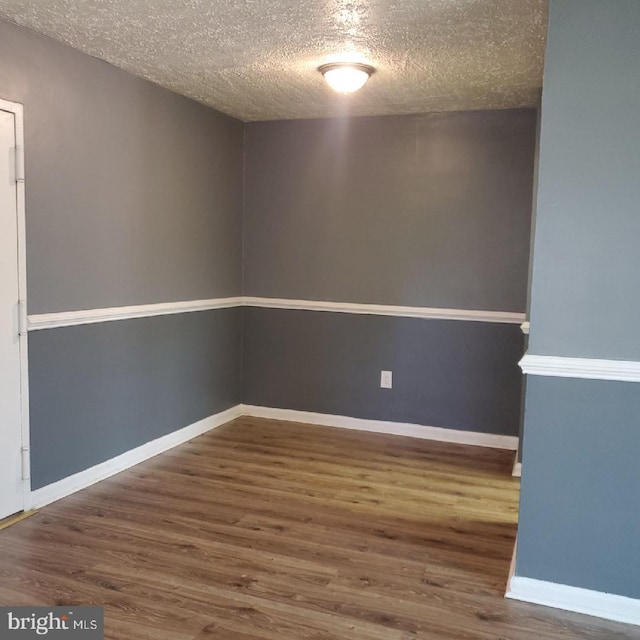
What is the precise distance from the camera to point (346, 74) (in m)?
3.28

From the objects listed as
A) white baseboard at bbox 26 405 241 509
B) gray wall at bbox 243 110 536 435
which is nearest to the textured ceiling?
gray wall at bbox 243 110 536 435

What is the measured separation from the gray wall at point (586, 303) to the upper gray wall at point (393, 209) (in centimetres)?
199

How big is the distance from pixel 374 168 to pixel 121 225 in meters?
1.85

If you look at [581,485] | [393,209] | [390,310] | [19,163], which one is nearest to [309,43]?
[19,163]

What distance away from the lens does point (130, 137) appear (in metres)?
3.60

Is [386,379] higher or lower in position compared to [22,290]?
lower

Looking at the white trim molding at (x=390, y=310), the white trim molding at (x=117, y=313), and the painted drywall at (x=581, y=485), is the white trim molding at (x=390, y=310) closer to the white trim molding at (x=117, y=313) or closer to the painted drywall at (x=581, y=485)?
the white trim molding at (x=117, y=313)

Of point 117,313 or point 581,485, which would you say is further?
point 117,313

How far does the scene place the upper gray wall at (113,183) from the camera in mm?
2994

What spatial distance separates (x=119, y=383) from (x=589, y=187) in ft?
8.80

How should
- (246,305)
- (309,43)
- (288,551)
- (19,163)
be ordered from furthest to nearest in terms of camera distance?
(246,305), (309,43), (19,163), (288,551)

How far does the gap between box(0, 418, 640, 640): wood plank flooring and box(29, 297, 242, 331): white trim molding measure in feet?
2.95

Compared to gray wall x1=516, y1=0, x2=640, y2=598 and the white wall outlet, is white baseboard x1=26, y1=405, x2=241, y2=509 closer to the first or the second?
the white wall outlet

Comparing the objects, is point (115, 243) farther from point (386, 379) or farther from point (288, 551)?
point (386, 379)
